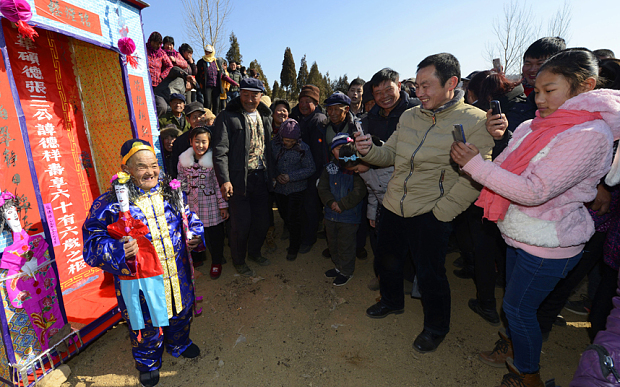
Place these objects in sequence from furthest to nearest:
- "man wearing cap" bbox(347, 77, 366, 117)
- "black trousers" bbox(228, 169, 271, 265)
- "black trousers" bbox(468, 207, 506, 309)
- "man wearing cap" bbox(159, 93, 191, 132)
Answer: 1. "man wearing cap" bbox(159, 93, 191, 132)
2. "man wearing cap" bbox(347, 77, 366, 117)
3. "black trousers" bbox(228, 169, 271, 265)
4. "black trousers" bbox(468, 207, 506, 309)

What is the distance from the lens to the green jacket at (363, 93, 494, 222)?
202 cm

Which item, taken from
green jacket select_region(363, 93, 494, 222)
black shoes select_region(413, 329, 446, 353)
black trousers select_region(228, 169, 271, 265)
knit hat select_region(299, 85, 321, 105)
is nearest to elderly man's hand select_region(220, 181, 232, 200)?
black trousers select_region(228, 169, 271, 265)

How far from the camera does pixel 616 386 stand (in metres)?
1.14

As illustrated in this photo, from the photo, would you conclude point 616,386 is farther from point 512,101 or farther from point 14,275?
point 14,275

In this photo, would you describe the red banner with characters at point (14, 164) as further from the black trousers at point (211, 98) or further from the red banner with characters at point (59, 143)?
the black trousers at point (211, 98)

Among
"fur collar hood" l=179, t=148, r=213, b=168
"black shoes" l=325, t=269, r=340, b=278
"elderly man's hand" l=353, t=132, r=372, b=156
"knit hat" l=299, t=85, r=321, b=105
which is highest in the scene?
"knit hat" l=299, t=85, r=321, b=105

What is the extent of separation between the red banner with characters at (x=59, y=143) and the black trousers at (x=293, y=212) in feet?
7.39

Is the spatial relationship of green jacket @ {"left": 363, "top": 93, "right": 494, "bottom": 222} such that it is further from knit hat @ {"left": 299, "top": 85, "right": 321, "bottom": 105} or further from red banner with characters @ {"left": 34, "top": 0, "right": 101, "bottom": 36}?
red banner with characters @ {"left": 34, "top": 0, "right": 101, "bottom": 36}

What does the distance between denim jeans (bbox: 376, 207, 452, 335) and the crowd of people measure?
0.03 ft

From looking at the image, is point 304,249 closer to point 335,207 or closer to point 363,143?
point 335,207

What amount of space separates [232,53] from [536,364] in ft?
88.1

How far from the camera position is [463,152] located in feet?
5.59

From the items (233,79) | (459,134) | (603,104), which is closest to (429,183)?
(459,134)

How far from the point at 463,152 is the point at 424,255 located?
3.04 ft
